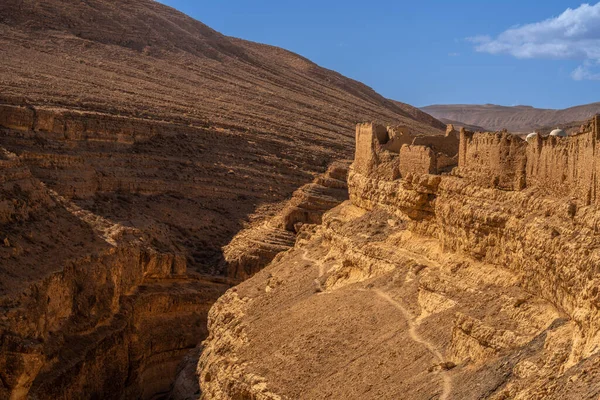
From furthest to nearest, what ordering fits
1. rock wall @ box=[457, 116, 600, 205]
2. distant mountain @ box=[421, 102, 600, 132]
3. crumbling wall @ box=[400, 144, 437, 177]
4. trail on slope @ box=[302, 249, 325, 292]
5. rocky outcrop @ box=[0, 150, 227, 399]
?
distant mountain @ box=[421, 102, 600, 132] < rocky outcrop @ box=[0, 150, 227, 399] < trail on slope @ box=[302, 249, 325, 292] < crumbling wall @ box=[400, 144, 437, 177] < rock wall @ box=[457, 116, 600, 205]

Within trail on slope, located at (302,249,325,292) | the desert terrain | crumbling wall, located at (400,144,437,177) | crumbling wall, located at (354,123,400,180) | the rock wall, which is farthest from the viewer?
crumbling wall, located at (354,123,400,180)

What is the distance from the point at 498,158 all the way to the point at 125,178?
34.3 metres

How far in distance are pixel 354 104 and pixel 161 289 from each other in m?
61.5

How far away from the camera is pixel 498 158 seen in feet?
82.6

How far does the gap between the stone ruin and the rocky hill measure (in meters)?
10.1

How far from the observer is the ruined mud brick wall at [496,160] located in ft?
80.3

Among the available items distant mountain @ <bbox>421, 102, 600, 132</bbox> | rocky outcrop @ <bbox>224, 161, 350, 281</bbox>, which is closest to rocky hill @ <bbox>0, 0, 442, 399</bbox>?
rocky outcrop @ <bbox>224, 161, 350, 281</bbox>

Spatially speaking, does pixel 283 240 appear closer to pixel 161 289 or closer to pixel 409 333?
pixel 161 289

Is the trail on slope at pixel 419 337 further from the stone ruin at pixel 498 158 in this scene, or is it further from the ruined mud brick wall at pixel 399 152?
the ruined mud brick wall at pixel 399 152

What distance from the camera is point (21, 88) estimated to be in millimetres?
62562

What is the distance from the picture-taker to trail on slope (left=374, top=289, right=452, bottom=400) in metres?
20.3

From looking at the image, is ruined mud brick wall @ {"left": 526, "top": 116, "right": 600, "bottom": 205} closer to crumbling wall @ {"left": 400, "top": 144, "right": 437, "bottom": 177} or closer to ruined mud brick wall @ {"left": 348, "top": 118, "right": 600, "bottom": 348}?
ruined mud brick wall @ {"left": 348, "top": 118, "right": 600, "bottom": 348}

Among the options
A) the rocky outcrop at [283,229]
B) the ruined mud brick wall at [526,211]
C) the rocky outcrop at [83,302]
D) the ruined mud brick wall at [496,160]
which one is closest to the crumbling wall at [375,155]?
the ruined mud brick wall at [526,211]

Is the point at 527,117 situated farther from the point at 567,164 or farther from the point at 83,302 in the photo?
the point at 567,164
